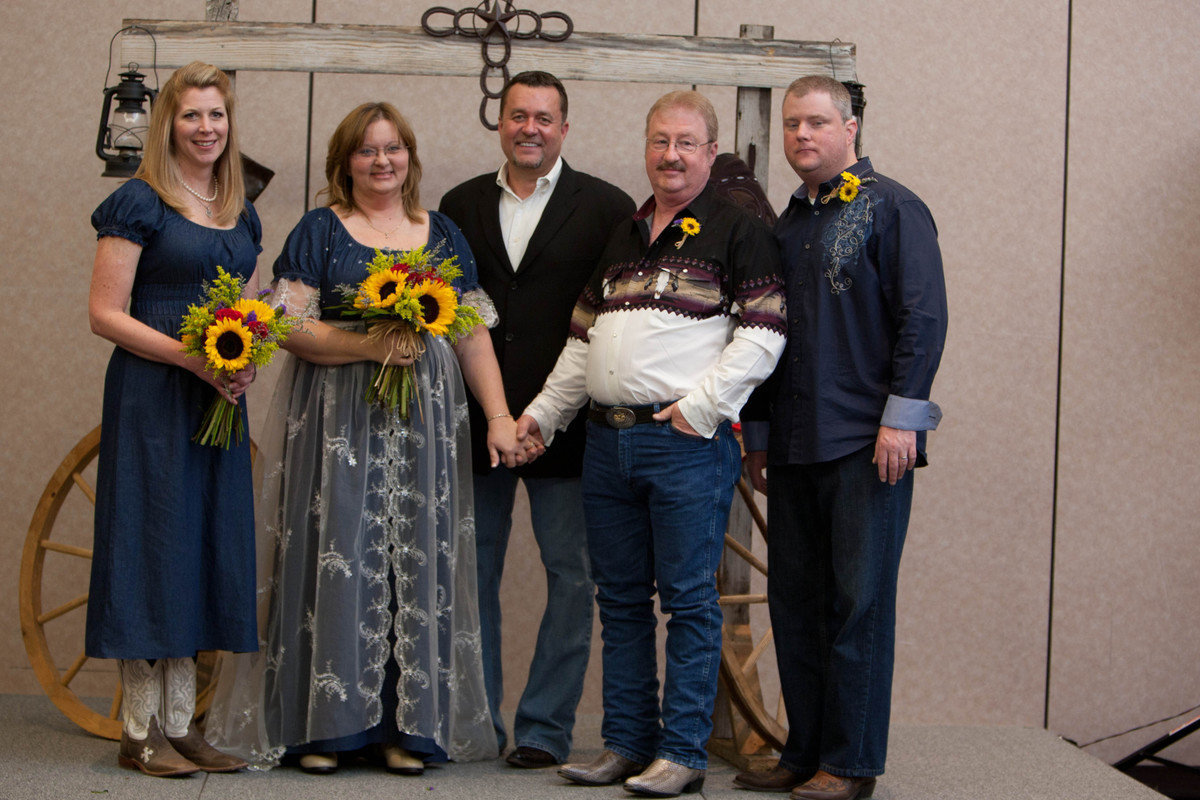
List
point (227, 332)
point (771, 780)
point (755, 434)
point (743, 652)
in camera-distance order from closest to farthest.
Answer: point (227, 332) < point (771, 780) < point (755, 434) < point (743, 652)

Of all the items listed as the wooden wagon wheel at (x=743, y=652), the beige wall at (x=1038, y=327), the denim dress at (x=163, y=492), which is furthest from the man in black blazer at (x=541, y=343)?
the beige wall at (x=1038, y=327)

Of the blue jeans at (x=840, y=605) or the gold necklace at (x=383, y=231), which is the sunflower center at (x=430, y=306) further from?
the blue jeans at (x=840, y=605)

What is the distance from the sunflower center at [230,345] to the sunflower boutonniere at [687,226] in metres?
1.04

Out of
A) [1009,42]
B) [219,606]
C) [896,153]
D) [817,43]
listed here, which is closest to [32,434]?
[219,606]

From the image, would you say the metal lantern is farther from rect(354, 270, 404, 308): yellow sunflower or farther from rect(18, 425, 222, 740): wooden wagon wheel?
rect(354, 270, 404, 308): yellow sunflower

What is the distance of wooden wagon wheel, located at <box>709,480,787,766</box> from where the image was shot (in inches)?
124

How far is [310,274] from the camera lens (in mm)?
2740

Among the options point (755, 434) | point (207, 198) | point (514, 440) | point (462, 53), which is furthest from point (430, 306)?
point (462, 53)

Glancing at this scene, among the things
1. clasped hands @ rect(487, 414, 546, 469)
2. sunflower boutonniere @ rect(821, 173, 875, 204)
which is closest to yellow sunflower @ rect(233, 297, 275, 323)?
clasped hands @ rect(487, 414, 546, 469)

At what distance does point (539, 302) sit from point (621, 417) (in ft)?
1.70

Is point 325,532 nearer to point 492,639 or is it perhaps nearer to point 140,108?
point 492,639

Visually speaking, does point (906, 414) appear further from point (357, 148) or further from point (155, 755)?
point (155, 755)

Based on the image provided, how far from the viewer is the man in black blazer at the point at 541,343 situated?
296 cm

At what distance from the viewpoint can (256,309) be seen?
8.39 ft
